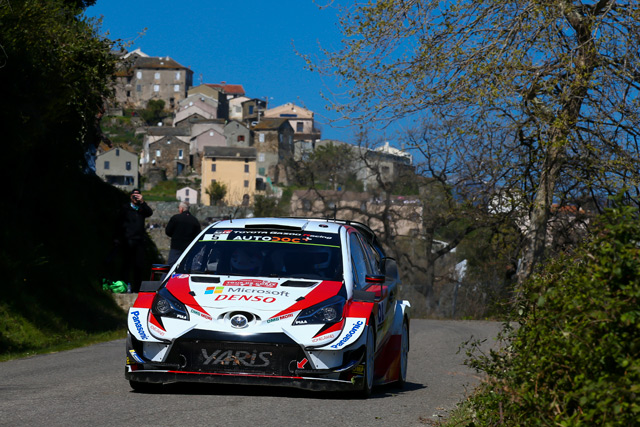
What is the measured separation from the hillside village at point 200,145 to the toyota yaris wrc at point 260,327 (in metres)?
117

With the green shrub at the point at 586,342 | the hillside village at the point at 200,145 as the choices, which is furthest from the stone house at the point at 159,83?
the green shrub at the point at 586,342

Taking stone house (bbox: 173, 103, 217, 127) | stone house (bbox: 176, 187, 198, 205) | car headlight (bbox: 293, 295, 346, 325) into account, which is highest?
stone house (bbox: 173, 103, 217, 127)

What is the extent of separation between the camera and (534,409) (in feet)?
16.9

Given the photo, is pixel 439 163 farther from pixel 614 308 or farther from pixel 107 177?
pixel 107 177

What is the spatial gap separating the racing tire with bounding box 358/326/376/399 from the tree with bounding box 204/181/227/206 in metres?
126

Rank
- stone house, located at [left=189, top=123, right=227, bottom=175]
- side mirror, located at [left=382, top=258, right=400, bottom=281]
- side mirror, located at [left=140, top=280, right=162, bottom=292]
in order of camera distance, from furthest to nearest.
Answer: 1. stone house, located at [left=189, top=123, right=227, bottom=175]
2. side mirror, located at [left=382, top=258, right=400, bottom=281]
3. side mirror, located at [left=140, top=280, right=162, bottom=292]

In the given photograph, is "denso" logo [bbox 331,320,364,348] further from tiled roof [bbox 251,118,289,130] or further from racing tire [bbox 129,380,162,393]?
tiled roof [bbox 251,118,289,130]

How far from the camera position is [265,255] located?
9.46 meters

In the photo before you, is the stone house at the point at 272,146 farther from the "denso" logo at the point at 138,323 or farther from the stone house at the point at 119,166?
the "denso" logo at the point at 138,323

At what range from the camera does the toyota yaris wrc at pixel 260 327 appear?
26.5 ft

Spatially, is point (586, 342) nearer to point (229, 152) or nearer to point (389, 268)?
point (389, 268)

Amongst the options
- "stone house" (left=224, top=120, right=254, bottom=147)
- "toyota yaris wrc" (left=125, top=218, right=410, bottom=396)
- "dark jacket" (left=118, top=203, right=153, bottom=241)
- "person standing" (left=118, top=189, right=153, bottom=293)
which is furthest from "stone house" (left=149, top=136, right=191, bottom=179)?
"toyota yaris wrc" (left=125, top=218, right=410, bottom=396)

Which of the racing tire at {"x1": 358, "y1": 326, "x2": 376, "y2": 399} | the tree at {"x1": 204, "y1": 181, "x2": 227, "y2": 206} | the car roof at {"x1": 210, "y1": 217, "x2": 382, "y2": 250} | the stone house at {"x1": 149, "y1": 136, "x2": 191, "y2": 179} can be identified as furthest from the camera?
the stone house at {"x1": 149, "y1": 136, "x2": 191, "y2": 179}

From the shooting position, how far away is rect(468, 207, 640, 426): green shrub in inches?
177
